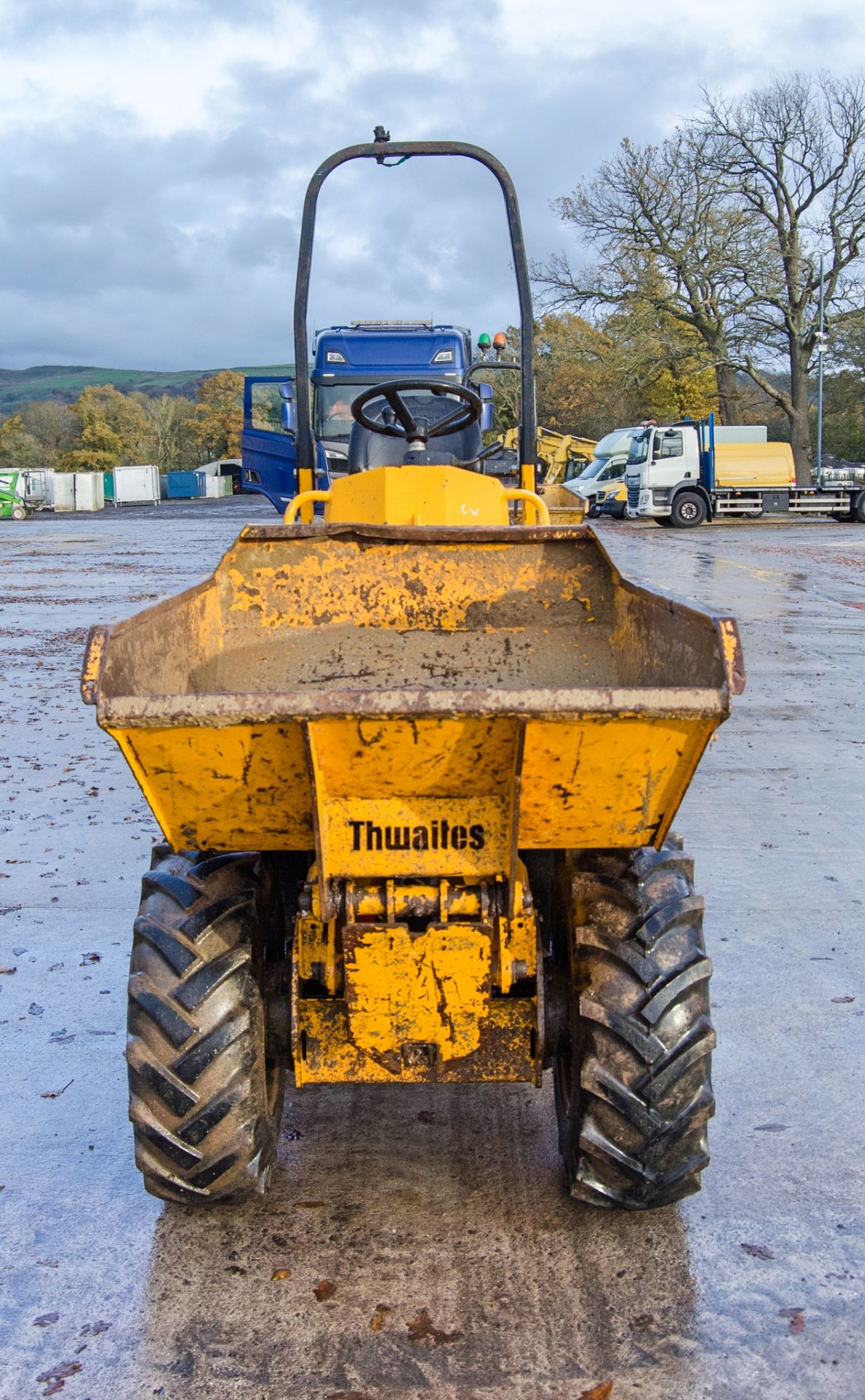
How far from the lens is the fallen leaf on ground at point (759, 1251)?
2.96 m

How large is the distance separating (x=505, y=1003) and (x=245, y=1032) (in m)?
0.59

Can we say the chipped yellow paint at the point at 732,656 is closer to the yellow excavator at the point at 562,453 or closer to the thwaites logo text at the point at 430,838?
the thwaites logo text at the point at 430,838

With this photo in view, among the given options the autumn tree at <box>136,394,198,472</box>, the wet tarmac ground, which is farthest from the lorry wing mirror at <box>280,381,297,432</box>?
the autumn tree at <box>136,394,198,472</box>

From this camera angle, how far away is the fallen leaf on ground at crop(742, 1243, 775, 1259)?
2.96m

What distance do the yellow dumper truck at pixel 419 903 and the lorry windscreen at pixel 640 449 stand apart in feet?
90.4

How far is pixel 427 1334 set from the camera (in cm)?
270

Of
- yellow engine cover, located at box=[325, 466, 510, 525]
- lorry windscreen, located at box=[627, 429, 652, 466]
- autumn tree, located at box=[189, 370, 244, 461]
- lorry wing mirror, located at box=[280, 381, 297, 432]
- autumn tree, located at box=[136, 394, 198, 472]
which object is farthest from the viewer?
autumn tree, located at box=[189, 370, 244, 461]

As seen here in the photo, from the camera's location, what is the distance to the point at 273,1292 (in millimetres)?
2836

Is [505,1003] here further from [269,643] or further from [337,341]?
[337,341]

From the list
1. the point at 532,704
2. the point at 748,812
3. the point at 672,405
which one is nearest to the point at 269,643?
the point at 532,704

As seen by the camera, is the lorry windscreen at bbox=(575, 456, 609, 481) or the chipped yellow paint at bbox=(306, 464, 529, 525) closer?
the chipped yellow paint at bbox=(306, 464, 529, 525)

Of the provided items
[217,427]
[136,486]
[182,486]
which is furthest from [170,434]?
[136,486]

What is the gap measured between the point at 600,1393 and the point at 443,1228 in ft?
2.09

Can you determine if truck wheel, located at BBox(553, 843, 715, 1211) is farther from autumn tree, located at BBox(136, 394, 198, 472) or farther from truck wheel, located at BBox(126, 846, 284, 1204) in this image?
autumn tree, located at BBox(136, 394, 198, 472)
